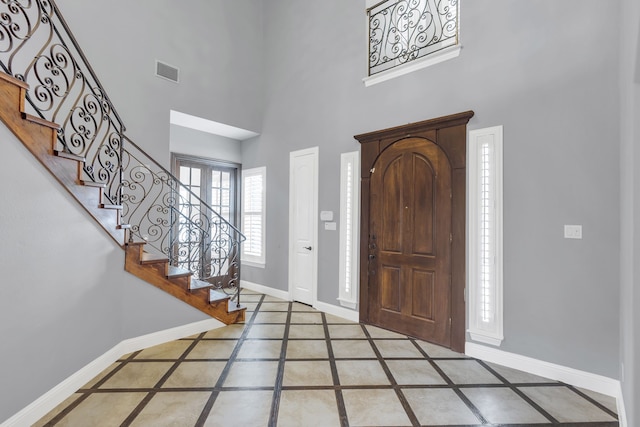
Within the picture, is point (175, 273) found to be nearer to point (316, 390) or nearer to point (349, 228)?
point (316, 390)

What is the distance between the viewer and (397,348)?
3.36 meters

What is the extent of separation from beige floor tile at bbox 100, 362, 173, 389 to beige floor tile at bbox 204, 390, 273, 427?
2.21 feet

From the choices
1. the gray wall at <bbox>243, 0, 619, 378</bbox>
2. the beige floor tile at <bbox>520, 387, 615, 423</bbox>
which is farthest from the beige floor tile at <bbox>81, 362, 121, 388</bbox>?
the gray wall at <bbox>243, 0, 619, 378</bbox>

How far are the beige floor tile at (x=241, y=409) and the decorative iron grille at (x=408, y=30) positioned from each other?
12.5 feet

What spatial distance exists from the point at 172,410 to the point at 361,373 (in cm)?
152

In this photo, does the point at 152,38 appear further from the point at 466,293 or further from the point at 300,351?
the point at 466,293

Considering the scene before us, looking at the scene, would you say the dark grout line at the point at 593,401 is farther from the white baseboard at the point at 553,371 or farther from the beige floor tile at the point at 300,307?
the beige floor tile at the point at 300,307

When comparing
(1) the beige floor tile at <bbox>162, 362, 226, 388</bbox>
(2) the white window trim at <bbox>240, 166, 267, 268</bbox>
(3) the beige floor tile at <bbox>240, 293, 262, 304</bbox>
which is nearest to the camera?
(1) the beige floor tile at <bbox>162, 362, 226, 388</bbox>

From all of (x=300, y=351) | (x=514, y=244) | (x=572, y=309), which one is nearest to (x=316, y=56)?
(x=514, y=244)

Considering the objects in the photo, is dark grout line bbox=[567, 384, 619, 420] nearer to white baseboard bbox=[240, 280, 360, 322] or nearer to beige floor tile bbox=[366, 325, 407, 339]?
beige floor tile bbox=[366, 325, 407, 339]

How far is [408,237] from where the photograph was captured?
368 centimetres

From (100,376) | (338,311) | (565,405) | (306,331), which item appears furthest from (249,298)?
(565,405)

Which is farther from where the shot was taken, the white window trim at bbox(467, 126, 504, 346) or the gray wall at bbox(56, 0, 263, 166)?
the gray wall at bbox(56, 0, 263, 166)

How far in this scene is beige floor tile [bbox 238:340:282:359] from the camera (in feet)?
10.2
